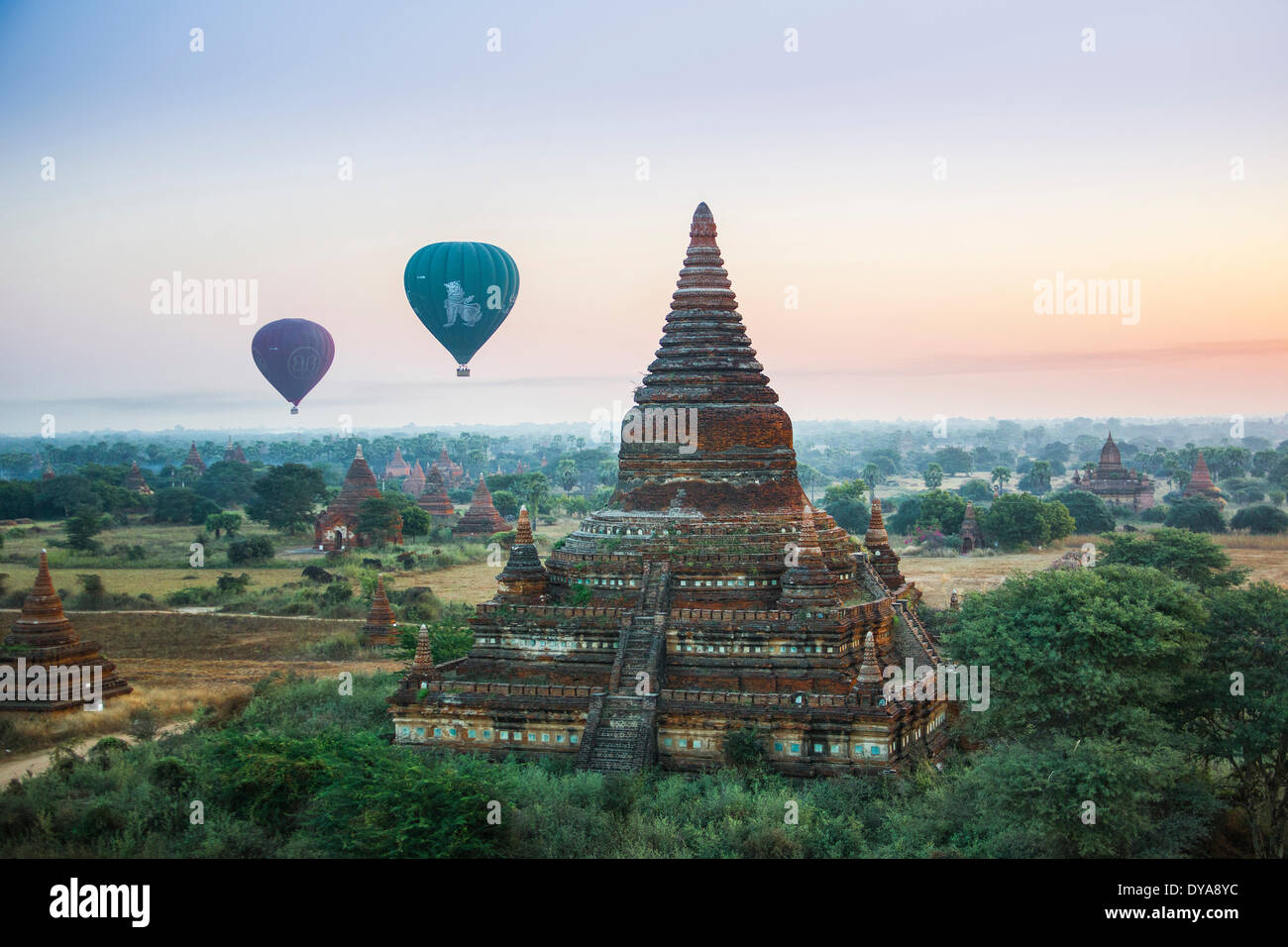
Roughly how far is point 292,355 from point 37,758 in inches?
1357

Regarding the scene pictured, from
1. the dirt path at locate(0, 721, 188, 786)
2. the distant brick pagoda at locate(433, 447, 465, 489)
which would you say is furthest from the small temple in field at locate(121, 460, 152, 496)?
the dirt path at locate(0, 721, 188, 786)

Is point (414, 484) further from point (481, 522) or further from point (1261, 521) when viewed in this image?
point (1261, 521)

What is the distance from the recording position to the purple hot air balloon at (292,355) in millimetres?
61625

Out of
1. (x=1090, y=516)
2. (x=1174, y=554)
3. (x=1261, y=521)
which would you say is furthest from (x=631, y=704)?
(x=1261, y=521)

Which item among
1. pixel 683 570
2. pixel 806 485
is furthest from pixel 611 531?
pixel 806 485

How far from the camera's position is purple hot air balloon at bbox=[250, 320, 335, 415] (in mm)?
61625

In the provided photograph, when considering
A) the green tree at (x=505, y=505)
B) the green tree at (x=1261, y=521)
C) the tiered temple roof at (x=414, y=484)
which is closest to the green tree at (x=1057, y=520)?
the green tree at (x=1261, y=521)

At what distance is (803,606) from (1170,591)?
22.4ft

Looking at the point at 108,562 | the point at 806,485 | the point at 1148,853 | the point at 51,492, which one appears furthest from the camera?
the point at 806,485

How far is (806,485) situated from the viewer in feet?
495

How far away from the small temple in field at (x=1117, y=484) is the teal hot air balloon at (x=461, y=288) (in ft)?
213

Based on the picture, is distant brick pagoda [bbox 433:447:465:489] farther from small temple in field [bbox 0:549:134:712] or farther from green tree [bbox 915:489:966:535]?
small temple in field [bbox 0:549:134:712]

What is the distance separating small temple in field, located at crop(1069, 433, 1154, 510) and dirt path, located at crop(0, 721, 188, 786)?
78309 mm
